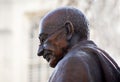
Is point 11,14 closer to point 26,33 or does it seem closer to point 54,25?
point 26,33

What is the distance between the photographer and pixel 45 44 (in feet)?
11.9

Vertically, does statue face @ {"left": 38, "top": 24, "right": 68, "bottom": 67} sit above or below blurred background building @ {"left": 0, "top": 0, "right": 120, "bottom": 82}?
above

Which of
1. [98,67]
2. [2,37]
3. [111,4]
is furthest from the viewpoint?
[2,37]

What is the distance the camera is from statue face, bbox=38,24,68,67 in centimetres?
360

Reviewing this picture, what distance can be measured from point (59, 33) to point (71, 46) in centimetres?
10

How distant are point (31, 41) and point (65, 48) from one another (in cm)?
2251

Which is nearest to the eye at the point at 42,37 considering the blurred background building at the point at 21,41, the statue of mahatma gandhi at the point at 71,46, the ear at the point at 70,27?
the statue of mahatma gandhi at the point at 71,46

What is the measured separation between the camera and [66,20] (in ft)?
11.8

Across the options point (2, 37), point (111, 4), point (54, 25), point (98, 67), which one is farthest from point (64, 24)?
point (2, 37)

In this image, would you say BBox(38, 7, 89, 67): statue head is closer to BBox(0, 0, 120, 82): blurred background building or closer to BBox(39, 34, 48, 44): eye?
BBox(39, 34, 48, 44): eye

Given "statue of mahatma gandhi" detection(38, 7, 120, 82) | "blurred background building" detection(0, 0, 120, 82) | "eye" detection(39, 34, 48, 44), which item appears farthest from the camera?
"blurred background building" detection(0, 0, 120, 82)

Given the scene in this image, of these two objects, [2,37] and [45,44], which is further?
[2,37]

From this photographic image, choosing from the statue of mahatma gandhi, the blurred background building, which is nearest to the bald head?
the statue of mahatma gandhi

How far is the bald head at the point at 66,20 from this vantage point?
361 centimetres
